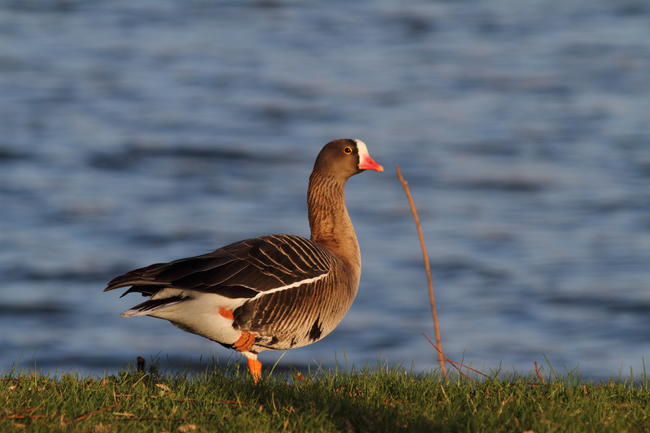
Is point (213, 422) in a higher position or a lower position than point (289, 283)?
lower

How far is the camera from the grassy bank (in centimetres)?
688

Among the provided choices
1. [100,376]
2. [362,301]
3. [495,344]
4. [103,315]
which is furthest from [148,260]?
[100,376]

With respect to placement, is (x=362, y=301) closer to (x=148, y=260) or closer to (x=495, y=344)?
(x=495, y=344)

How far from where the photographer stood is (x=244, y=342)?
817 centimetres

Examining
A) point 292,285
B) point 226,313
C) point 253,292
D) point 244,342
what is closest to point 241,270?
point 253,292

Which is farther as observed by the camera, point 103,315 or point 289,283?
point 103,315

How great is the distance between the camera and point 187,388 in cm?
788

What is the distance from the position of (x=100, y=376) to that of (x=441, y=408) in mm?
2735

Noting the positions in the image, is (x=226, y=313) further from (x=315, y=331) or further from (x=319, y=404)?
→ (x=319, y=404)

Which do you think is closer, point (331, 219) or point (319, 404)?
point (319, 404)

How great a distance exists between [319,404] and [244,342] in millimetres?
1070

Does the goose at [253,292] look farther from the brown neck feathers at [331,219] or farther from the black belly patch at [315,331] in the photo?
the brown neck feathers at [331,219]

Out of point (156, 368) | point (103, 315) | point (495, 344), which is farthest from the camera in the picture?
point (103, 315)

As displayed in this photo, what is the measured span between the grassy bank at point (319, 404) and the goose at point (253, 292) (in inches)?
13.8
